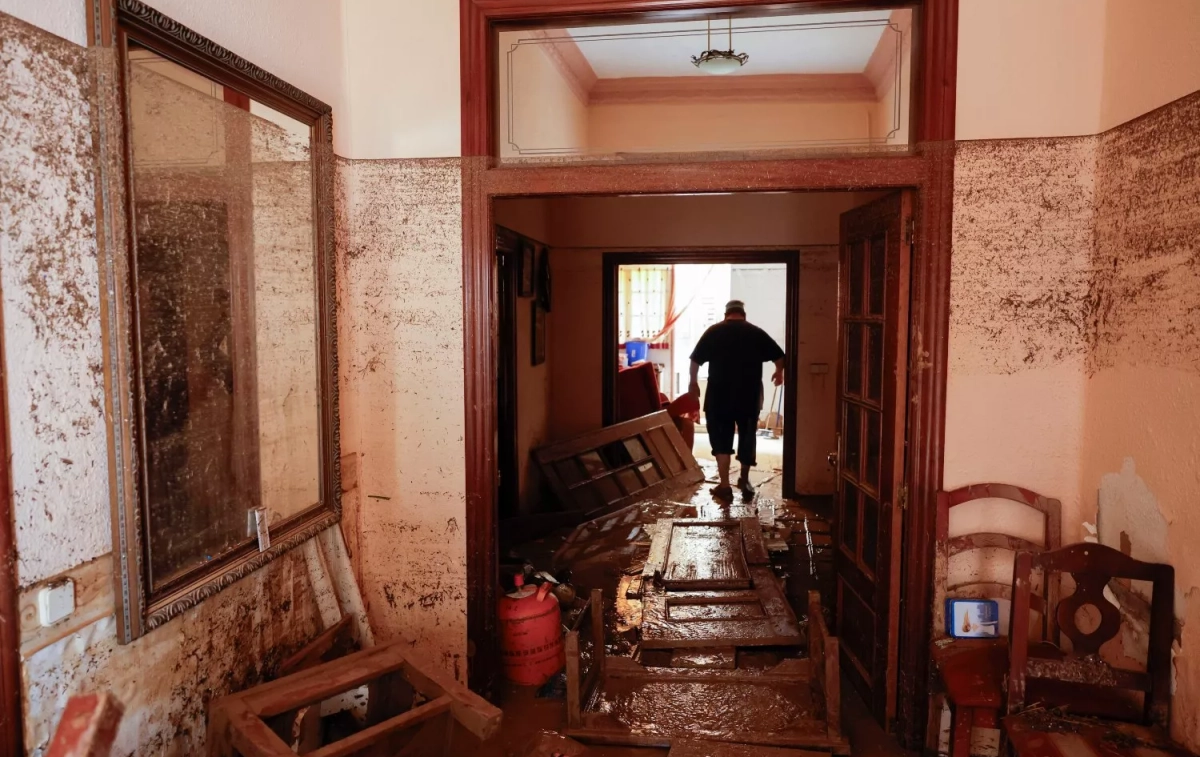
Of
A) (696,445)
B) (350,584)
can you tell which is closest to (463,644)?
(350,584)

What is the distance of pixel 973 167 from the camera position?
2.64m

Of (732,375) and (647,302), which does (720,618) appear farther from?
(647,302)

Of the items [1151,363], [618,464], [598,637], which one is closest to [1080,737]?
[1151,363]

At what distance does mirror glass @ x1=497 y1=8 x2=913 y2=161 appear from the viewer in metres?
2.99

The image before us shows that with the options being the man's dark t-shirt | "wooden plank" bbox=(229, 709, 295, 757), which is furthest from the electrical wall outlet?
the man's dark t-shirt

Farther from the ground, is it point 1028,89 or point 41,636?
point 1028,89

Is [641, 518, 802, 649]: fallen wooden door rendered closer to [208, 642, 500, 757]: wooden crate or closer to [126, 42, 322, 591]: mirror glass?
[208, 642, 500, 757]: wooden crate

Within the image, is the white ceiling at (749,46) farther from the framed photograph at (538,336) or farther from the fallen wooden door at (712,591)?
the fallen wooden door at (712,591)

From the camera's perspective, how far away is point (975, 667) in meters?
2.56

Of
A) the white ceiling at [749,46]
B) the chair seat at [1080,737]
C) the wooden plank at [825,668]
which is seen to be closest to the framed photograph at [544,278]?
the white ceiling at [749,46]

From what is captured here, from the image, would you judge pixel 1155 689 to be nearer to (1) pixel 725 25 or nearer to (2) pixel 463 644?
(2) pixel 463 644

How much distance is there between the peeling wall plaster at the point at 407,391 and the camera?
2910mm

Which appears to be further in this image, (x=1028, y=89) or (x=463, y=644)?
(x=463, y=644)

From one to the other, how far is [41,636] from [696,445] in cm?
854
